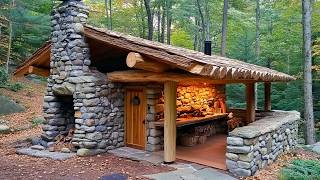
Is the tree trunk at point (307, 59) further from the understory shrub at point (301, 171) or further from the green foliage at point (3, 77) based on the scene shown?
the green foliage at point (3, 77)

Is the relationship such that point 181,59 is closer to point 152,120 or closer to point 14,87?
point 152,120

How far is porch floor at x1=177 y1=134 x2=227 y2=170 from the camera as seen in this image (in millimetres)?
6930

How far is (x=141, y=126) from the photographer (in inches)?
319

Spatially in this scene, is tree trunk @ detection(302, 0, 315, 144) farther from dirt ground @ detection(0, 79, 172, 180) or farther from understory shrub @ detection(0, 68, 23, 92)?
understory shrub @ detection(0, 68, 23, 92)

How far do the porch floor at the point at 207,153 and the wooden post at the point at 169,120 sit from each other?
1.91 ft

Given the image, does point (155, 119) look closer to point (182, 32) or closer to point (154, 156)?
point (154, 156)

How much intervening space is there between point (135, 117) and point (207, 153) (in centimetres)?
207

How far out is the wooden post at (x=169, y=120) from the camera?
6.72 metres

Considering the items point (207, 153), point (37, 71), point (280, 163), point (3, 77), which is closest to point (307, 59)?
point (280, 163)

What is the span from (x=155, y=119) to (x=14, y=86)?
1059 cm

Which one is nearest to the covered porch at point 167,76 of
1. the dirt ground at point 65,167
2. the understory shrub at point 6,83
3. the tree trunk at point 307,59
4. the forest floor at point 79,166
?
the forest floor at point 79,166

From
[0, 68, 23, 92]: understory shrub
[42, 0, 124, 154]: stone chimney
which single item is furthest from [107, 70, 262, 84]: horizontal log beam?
[0, 68, 23, 92]: understory shrub

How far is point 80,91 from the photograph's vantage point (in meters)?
7.55

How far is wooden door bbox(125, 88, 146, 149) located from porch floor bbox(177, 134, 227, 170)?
1.08 metres
